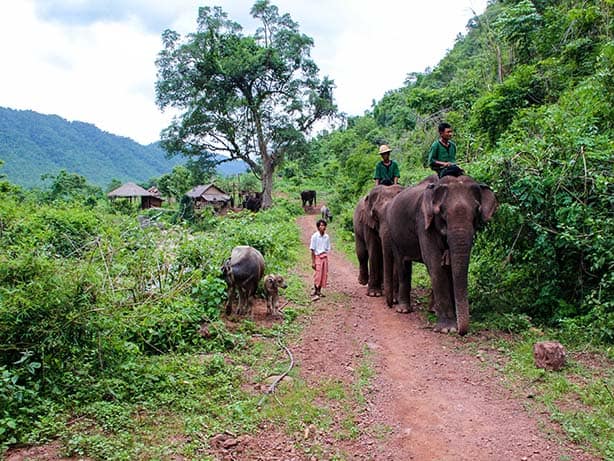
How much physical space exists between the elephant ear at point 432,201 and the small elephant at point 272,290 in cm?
254

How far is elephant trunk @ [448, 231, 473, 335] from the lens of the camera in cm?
683

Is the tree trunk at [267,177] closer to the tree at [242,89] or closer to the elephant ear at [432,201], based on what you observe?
the tree at [242,89]

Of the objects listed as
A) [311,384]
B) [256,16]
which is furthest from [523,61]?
[256,16]

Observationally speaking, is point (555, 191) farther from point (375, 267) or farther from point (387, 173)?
point (375, 267)

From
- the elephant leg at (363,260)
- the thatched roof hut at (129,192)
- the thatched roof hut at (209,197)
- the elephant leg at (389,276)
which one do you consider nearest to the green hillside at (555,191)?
the elephant leg at (389,276)

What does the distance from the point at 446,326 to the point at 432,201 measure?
185 centimetres

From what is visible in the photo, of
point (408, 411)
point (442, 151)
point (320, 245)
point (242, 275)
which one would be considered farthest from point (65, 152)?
point (408, 411)

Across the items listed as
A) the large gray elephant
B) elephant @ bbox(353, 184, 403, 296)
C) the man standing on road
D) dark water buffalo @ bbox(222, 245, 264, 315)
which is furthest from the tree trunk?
the large gray elephant

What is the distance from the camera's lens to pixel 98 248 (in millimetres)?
6309

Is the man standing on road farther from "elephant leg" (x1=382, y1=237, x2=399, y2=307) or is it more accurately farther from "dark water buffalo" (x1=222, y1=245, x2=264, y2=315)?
"dark water buffalo" (x1=222, y1=245, x2=264, y2=315)

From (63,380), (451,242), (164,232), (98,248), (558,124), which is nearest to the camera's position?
(63,380)

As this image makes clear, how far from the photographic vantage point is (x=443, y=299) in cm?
734

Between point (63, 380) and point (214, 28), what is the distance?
1210 inches

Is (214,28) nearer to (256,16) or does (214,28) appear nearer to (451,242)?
(256,16)
